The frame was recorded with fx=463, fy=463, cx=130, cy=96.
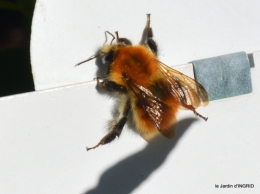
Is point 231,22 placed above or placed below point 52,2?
below

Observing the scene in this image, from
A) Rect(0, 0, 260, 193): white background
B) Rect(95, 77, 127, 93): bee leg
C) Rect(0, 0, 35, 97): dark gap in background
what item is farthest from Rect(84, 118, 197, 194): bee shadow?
Rect(0, 0, 35, 97): dark gap in background

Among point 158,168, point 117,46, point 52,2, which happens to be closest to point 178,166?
point 158,168

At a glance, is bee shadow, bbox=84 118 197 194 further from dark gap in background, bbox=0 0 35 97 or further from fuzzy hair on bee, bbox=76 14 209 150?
dark gap in background, bbox=0 0 35 97

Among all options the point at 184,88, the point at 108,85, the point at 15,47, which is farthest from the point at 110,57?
the point at 15,47

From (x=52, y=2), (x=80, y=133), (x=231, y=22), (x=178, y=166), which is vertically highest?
(x=52, y=2)

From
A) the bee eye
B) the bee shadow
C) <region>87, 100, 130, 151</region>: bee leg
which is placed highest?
the bee eye

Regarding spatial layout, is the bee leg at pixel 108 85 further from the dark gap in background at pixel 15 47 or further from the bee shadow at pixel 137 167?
the dark gap in background at pixel 15 47

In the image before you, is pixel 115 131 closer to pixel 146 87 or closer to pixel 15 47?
pixel 146 87

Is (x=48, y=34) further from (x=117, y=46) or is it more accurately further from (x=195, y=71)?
(x=195, y=71)
